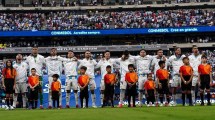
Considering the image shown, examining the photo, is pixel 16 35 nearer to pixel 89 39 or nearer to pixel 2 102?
pixel 89 39

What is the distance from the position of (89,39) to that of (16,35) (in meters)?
11.5

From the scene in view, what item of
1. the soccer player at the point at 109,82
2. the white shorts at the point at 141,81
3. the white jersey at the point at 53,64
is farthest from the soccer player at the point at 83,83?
Result: the white shorts at the point at 141,81

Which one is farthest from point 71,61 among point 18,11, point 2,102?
point 18,11

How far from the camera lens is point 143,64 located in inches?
901

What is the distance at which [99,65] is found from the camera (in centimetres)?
2341

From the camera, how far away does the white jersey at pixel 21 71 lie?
23.0 m

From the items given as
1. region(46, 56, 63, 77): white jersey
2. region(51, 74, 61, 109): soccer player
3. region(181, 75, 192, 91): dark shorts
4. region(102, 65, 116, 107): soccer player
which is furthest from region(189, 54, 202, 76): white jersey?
region(51, 74, 61, 109): soccer player

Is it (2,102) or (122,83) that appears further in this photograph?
(2,102)

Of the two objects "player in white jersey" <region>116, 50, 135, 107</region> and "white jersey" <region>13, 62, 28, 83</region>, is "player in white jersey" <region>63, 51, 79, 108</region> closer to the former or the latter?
"white jersey" <region>13, 62, 28, 83</region>

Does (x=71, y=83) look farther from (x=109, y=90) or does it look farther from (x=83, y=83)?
(x=109, y=90)

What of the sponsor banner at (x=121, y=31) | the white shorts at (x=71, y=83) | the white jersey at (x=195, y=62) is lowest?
the sponsor banner at (x=121, y=31)

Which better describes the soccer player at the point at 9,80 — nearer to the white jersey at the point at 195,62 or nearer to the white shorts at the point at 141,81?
the white shorts at the point at 141,81

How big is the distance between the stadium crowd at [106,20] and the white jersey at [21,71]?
50.0m

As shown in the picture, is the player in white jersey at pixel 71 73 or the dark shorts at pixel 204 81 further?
the player in white jersey at pixel 71 73
